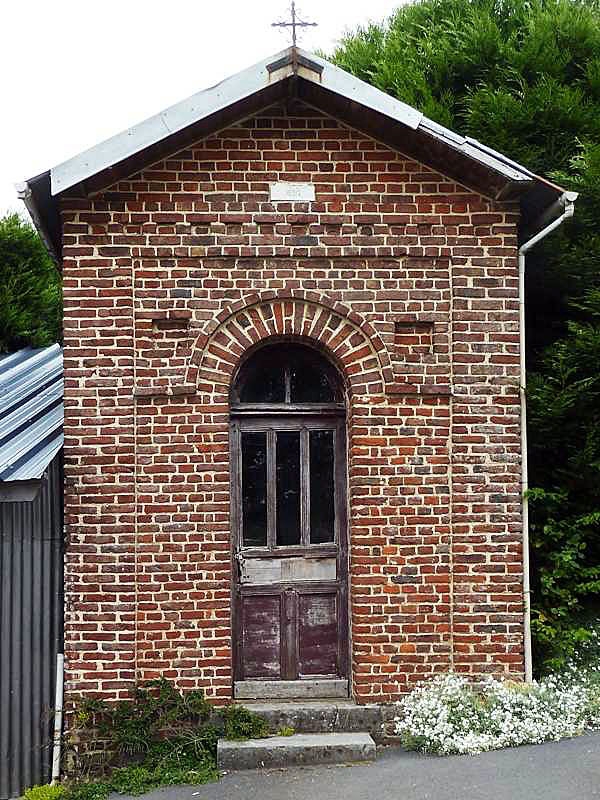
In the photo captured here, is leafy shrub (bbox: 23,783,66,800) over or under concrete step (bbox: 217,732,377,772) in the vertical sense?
under

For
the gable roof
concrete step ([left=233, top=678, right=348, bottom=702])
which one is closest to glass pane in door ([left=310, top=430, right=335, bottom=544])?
concrete step ([left=233, top=678, right=348, bottom=702])

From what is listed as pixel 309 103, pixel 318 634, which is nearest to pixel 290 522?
pixel 318 634

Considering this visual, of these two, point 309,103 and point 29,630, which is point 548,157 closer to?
point 309,103

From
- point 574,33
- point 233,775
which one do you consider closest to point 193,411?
point 233,775

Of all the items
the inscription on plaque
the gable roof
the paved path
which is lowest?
the paved path

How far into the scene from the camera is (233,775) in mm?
7281

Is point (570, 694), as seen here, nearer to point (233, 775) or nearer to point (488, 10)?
point (233, 775)

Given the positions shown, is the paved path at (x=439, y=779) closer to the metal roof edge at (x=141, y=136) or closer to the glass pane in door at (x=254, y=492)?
the glass pane in door at (x=254, y=492)

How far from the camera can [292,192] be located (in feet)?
26.8

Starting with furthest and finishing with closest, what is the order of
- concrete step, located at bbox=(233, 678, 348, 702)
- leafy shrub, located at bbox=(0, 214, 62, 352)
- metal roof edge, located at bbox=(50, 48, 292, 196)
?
leafy shrub, located at bbox=(0, 214, 62, 352)
concrete step, located at bbox=(233, 678, 348, 702)
metal roof edge, located at bbox=(50, 48, 292, 196)

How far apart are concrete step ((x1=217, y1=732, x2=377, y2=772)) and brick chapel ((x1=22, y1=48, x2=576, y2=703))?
0.55 metres

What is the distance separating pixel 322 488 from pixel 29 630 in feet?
9.17

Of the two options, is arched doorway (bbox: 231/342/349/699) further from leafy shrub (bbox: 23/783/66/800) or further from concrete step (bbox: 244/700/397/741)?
leafy shrub (bbox: 23/783/66/800)

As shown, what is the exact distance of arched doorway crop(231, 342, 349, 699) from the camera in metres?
8.34
